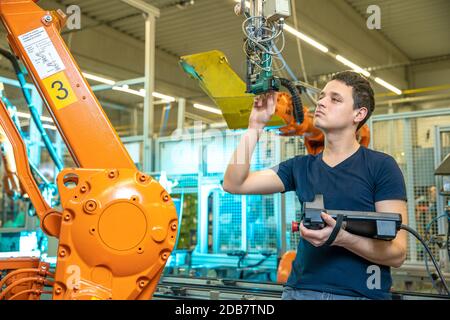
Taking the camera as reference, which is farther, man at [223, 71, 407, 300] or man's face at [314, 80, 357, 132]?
man's face at [314, 80, 357, 132]

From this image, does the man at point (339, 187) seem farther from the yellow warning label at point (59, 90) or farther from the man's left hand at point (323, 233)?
the yellow warning label at point (59, 90)

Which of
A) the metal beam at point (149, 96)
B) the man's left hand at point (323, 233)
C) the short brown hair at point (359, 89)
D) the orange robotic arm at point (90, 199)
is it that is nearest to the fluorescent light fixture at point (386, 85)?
the metal beam at point (149, 96)

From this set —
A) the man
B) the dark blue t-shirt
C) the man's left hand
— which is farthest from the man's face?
the man's left hand

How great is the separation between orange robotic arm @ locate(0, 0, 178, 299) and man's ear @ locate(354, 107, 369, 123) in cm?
72

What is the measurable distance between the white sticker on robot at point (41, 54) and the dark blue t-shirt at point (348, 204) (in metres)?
1.09

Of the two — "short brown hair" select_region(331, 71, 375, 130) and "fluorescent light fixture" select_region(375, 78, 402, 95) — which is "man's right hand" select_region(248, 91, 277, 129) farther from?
"fluorescent light fixture" select_region(375, 78, 402, 95)

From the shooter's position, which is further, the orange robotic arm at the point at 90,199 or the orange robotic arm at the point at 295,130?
the orange robotic arm at the point at 295,130

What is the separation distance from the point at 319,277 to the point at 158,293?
2096mm

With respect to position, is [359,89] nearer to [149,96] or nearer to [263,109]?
[263,109]

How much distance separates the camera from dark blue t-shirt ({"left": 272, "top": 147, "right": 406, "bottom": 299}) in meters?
1.49

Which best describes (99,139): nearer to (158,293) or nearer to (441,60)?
(158,293)

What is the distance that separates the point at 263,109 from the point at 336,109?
24 cm

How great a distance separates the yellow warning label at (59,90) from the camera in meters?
1.93

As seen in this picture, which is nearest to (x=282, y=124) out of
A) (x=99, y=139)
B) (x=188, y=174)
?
(x=99, y=139)
